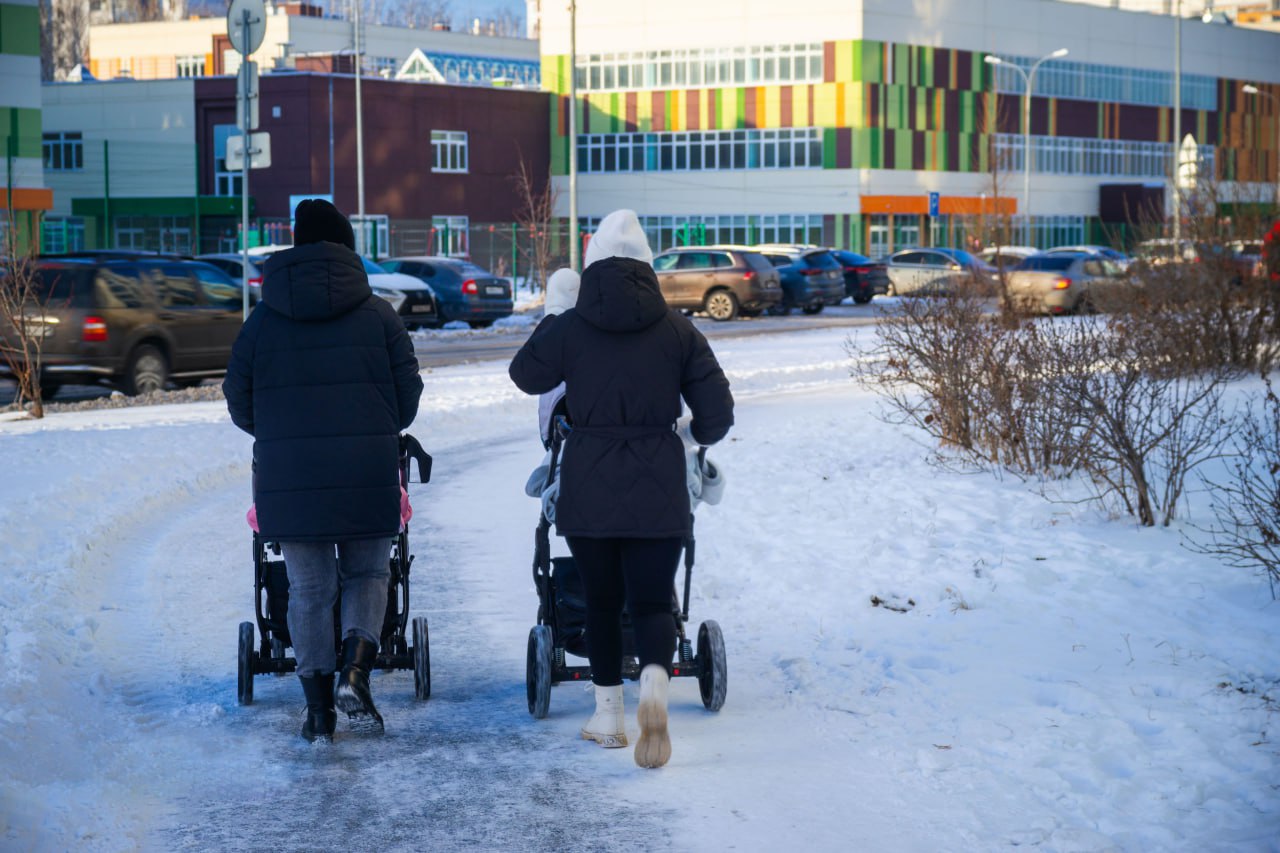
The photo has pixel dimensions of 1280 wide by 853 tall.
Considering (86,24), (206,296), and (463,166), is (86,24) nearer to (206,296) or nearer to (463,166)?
(463,166)

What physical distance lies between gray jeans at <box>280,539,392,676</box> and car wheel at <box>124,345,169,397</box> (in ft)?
42.5

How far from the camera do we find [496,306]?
3456 cm

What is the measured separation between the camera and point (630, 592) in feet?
19.2

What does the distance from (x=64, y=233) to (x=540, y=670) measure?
59881 mm

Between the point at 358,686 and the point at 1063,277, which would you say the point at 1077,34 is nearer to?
the point at 1063,277

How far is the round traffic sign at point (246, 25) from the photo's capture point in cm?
1828

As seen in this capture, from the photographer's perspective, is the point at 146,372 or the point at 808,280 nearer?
the point at 146,372

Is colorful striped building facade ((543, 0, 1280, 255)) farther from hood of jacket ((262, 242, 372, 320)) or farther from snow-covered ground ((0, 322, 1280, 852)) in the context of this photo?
hood of jacket ((262, 242, 372, 320))

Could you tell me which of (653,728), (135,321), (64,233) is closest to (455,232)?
(64,233)

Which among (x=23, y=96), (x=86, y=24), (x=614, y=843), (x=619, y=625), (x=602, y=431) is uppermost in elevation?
(x=86, y=24)

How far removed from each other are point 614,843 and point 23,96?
4557cm

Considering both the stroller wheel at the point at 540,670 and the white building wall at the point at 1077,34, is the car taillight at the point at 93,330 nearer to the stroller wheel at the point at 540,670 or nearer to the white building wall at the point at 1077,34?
the stroller wheel at the point at 540,670

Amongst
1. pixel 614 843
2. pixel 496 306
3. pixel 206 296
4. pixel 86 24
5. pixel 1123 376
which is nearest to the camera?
pixel 614 843

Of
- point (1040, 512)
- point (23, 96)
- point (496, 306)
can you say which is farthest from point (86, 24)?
point (1040, 512)
